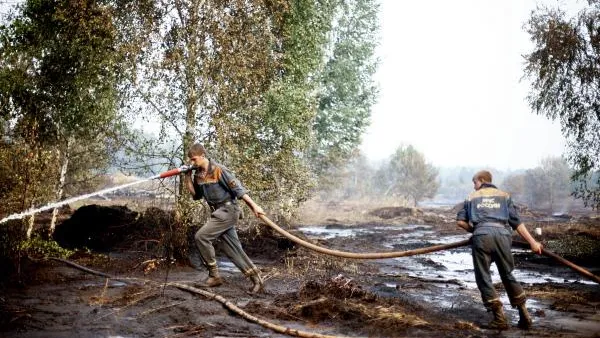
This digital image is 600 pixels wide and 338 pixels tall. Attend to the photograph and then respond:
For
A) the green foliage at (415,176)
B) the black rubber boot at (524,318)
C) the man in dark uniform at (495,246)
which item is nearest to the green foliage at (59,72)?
the man in dark uniform at (495,246)

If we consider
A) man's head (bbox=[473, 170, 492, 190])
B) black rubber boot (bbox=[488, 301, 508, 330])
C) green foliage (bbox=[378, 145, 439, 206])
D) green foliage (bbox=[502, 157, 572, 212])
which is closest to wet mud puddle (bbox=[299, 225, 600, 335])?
black rubber boot (bbox=[488, 301, 508, 330])

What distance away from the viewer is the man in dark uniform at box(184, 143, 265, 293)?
6762mm

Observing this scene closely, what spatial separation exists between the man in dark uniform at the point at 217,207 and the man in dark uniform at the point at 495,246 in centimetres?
313

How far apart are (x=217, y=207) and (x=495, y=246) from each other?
4.10 m

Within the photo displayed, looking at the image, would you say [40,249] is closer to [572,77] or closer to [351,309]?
[351,309]

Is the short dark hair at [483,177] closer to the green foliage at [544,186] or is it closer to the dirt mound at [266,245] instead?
the dirt mound at [266,245]

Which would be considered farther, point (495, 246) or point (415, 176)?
point (415, 176)

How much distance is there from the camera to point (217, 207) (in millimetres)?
6953

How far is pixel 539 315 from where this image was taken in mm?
6344

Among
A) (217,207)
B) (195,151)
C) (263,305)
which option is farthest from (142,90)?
(263,305)

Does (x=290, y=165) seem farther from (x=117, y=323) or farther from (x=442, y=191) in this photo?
(x=442, y=191)

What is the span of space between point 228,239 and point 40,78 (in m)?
7.02

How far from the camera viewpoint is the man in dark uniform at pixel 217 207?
6.76m

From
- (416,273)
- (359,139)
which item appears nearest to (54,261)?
(416,273)
